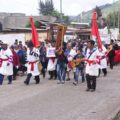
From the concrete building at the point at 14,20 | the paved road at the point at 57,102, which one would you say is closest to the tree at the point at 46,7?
the concrete building at the point at 14,20

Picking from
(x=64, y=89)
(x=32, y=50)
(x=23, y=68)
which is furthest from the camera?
(x=23, y=68)

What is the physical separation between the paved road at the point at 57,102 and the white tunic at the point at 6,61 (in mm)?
727

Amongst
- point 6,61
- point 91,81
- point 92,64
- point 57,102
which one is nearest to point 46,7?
point 6,61

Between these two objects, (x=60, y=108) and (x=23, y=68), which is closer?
(x=60, y=108)

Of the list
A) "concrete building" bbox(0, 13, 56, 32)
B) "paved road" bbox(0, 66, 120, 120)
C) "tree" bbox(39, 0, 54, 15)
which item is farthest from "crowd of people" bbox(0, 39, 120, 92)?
"tree" bbox(39, 0, 54, 15)

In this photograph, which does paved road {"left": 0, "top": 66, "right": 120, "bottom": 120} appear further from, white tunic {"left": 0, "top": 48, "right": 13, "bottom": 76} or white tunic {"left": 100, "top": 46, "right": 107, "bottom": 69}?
white tunic {"left": 100, "top": 46, "right": 107, "bottom": 69}

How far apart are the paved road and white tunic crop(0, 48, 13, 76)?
0.73 meters

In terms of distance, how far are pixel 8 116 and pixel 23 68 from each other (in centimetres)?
1476

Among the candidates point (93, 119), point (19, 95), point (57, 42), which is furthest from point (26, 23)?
point (93, 119)

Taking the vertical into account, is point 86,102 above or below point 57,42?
below

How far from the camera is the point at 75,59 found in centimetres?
2127

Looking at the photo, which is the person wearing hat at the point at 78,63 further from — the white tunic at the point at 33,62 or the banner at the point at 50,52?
the banner at the point at 50,52

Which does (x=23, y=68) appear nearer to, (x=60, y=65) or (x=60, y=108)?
(x=60, y=65)

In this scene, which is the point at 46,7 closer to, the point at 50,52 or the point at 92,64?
the point at 50,52
